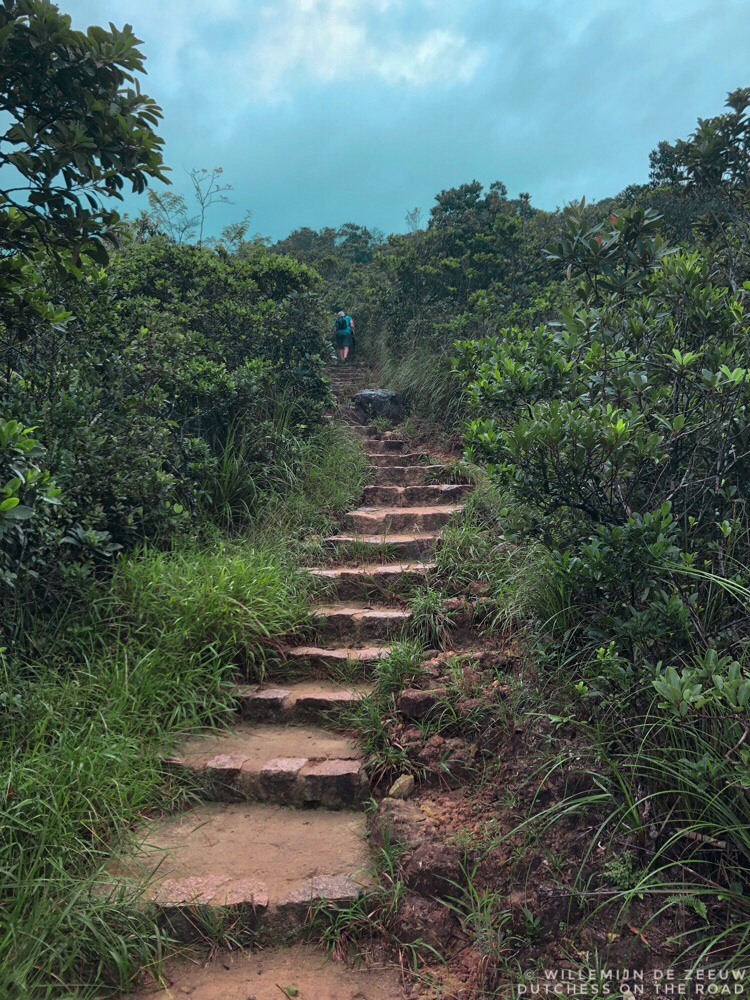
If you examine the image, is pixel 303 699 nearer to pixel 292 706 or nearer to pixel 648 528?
pixel 292 706

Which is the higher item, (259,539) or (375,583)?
(259,539)

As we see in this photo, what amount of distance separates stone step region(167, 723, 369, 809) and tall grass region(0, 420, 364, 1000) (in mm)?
156

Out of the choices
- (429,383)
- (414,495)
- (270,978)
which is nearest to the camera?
(270,978)

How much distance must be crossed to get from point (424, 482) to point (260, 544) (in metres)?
2.25

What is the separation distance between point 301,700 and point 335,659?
0.37 m

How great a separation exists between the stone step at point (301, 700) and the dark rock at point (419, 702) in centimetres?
34

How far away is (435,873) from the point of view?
2.58 metres

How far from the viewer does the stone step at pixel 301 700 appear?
3787mm

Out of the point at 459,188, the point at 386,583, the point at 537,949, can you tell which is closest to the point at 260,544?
the point at 386,583

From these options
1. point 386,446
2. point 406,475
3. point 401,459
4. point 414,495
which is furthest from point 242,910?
point 386,446

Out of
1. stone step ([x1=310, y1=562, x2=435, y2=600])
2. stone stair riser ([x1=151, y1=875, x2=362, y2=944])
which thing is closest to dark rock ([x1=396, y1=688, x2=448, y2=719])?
stone stair riser ([x1=151, y1=875, x2=362, y2=944])

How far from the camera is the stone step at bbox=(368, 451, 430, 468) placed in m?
7.50

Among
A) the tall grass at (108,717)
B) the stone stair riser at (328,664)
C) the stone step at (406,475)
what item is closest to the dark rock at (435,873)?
the tall grass at (108,717)

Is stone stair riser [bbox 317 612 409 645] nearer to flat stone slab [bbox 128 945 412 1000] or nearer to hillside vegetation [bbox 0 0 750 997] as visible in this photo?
hillside vegetation [bbox 0 0 750 997]
